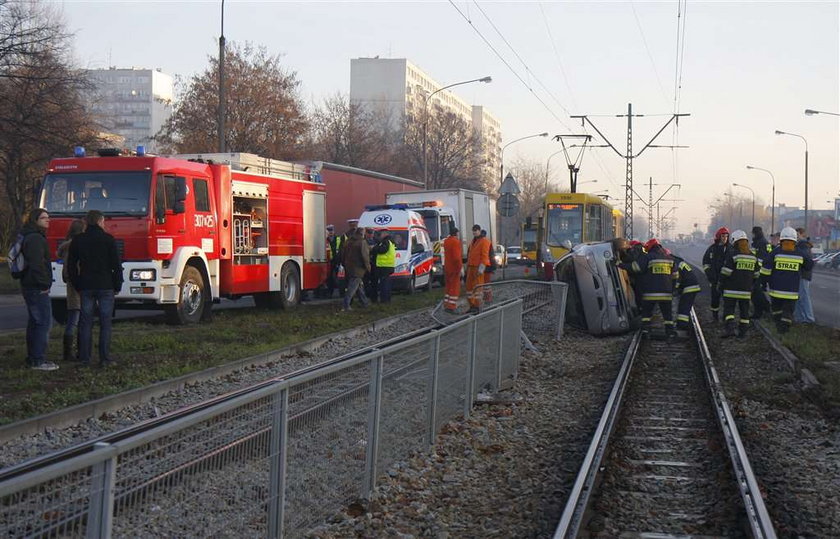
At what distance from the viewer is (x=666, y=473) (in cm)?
756

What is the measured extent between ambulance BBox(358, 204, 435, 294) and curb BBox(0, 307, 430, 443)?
1127 centimetres

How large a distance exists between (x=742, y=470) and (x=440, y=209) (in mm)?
22817

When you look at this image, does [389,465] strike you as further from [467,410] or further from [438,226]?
[438,226]

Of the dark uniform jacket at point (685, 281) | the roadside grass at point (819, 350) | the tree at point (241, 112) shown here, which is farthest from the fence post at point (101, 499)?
the tree at point (241, 112)

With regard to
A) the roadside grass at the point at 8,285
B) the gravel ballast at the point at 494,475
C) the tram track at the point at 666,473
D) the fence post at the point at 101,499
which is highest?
the fence post at the point at 101,499

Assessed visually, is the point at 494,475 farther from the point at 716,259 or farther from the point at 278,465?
the point at 716,259

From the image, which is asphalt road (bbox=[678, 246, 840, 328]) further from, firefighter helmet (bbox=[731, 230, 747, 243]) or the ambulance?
the ambulance

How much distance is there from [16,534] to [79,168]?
13747 millimetres

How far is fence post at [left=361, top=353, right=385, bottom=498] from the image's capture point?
6.71 metres

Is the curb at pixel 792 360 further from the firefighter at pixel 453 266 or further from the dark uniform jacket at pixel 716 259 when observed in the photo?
the firefighter at pixel 453 266

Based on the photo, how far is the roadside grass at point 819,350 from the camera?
444 inches

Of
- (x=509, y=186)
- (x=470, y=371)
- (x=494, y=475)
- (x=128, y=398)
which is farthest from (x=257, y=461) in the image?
(x=509, y=186)

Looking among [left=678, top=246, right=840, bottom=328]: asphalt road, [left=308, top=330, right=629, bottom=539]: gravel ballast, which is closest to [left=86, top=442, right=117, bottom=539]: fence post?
[left=308, top=330, right=629, bottom=539]: gravel ballast

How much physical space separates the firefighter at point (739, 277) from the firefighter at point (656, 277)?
96 centimetres
